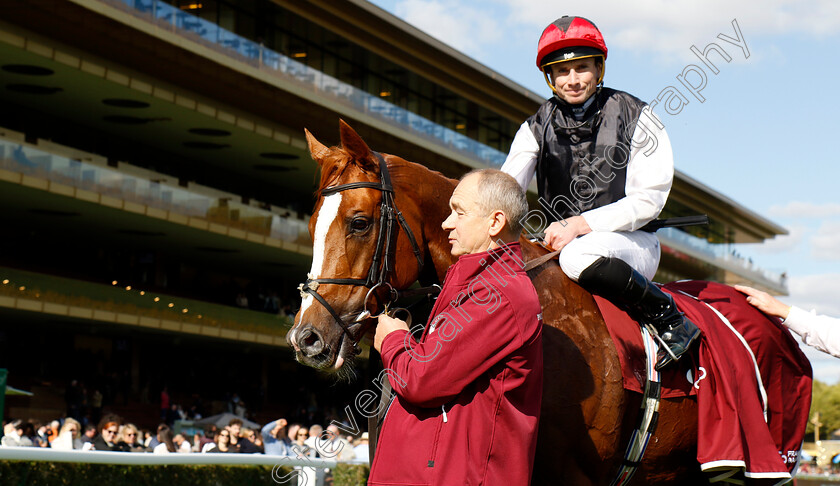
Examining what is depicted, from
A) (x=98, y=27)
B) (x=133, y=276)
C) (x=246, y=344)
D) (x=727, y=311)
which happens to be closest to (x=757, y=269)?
(x=246, y=344)

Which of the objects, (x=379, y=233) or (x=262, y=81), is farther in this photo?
(x=262, y=81)

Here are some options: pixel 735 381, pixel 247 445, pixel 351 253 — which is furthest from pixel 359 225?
pixel 247 445

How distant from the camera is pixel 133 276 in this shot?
21625 millimetres

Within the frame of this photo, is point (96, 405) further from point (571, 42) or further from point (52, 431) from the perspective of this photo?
point (571, 42)

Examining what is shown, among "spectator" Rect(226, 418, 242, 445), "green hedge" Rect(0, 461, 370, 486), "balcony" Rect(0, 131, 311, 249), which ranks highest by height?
"balcony" Rect(0, 131, 311, 249)

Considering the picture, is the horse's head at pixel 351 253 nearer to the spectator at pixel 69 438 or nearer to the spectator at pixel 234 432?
the spectator at pixel 69 438

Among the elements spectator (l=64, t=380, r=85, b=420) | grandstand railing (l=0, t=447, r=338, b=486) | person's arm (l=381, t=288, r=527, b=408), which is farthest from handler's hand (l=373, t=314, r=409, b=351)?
spectator (l=64, t=380, r=85, b=420)

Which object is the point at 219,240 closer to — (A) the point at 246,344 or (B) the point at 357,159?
(A) the point at 246,344

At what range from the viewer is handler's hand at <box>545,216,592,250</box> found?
3.27 metres

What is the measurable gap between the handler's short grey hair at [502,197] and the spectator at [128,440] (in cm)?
754

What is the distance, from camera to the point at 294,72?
20641mm

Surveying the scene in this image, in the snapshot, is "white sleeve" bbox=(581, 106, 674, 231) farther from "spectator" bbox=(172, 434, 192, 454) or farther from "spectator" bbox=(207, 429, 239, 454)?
"spectator" bbox=(172, 434, 192, 454)

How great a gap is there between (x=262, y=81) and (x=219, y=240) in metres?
4.10

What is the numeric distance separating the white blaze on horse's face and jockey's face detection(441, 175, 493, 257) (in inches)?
25.2
